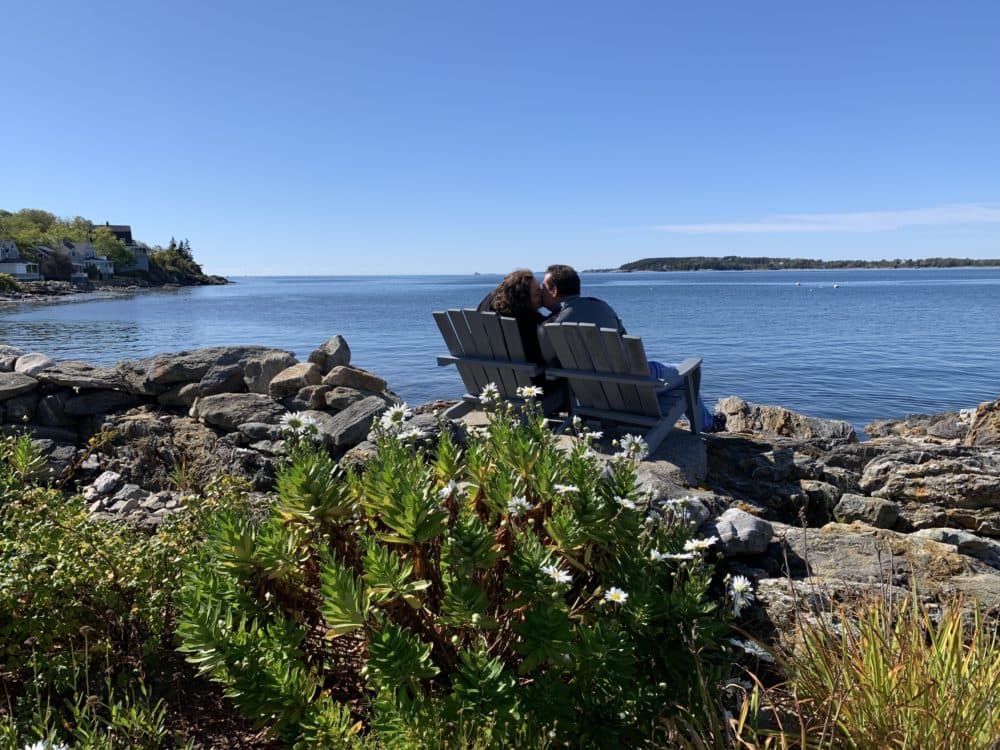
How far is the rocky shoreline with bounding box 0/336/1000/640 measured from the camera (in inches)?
145

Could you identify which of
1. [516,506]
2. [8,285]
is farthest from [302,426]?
[8,285]

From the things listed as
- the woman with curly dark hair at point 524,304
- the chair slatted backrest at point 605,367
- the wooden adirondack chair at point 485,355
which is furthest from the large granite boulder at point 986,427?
the woman with curly dark hair at point 524,304

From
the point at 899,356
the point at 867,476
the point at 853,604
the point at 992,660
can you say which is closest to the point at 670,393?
the point at 867,476

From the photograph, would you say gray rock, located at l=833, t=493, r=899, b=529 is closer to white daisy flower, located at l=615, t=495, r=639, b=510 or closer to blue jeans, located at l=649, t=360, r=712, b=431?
blue jeans, located at l=649, t=360, r=712, b=431

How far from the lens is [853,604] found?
3279mm

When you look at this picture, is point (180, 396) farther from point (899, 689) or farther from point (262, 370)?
point (899, 689)

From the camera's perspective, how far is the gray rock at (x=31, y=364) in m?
8.00

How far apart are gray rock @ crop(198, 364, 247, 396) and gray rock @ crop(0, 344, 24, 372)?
2703 millimetres

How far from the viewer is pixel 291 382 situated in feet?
25.9

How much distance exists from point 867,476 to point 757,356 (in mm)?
16818

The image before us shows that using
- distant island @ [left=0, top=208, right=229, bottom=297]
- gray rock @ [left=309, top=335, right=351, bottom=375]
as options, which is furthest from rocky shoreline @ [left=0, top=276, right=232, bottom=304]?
gray rock @ [left=309, top=335, right=351, bottom=375]

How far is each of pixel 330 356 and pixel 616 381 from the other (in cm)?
427

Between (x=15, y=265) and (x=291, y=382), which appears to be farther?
(x=15, y=265)

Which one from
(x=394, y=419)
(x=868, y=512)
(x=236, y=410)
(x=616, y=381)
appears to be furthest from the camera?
(x=236, y=410)
